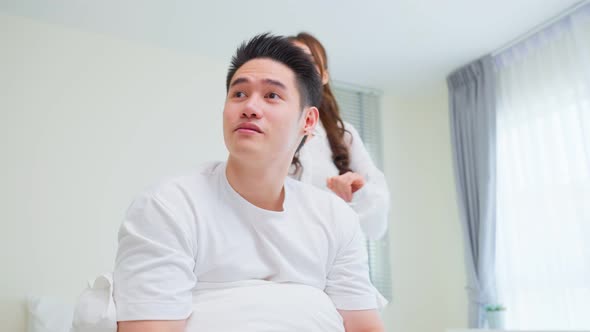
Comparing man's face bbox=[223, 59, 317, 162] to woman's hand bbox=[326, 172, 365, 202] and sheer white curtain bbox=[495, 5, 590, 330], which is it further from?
Answer: sheer white curtain bbox=[495, 5, 590, 330]

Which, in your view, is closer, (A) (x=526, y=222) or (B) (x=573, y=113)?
(B) (x=573, y=113)

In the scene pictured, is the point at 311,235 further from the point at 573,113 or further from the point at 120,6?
the point at 573,113

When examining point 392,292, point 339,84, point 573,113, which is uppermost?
point 339,84

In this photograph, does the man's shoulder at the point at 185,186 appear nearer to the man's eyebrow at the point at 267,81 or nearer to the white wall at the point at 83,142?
the man's eyebrow at the point at 267,81

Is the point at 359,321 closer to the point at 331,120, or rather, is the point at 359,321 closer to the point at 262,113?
the point at 262,113

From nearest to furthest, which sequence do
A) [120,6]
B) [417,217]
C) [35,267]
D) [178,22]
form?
1. [35,267]
2. [120,6]
3. [178,22]
4. [417,217]

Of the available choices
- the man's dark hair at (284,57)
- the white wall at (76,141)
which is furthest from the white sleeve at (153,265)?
the white wall at (76,141)

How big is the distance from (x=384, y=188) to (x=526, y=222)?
5.99ft

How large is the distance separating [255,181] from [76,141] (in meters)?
2.09

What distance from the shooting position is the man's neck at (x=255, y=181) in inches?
44.1

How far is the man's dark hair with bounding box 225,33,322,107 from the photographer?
1.26 meters

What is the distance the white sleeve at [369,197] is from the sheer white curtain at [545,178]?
1.66 metres

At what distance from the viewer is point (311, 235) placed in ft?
3.70

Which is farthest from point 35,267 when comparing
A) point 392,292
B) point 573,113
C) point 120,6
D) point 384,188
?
point 573,113
